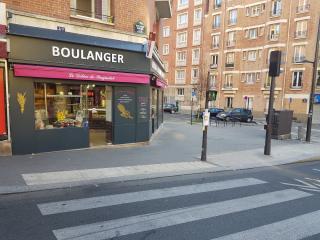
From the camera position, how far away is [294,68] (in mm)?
35312

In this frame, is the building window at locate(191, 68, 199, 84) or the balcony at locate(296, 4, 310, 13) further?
the building window at locate(191, 68, 199, 84)

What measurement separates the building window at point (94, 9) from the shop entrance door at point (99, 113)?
2452 millimetres

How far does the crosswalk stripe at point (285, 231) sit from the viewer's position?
13.5ft

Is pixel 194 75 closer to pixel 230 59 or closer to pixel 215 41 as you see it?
pixel 215 41

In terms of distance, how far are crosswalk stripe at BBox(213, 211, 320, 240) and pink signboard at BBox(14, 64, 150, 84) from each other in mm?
6987

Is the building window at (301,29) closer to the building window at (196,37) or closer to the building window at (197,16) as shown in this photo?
the building window at (196,37)

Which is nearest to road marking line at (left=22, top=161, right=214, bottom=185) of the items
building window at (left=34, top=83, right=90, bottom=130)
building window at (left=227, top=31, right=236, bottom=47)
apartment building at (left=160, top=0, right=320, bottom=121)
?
building window at (left=34, top=83, right=90, bottom=130)

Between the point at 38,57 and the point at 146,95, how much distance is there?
14.3 ft

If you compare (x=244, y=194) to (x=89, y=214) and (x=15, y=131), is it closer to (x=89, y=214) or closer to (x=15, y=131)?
(x=89, y=214)

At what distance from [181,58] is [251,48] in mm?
14518

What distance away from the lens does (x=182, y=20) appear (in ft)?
167

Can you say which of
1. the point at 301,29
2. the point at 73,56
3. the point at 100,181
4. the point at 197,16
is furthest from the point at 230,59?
the point at 100,181

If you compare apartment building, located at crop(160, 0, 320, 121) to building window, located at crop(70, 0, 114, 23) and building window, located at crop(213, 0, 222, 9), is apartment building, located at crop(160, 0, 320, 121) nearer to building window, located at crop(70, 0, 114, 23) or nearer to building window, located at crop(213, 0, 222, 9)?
building window, located at crop(213, 0, 222, 9)

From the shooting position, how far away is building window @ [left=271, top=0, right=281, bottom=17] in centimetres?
3675
